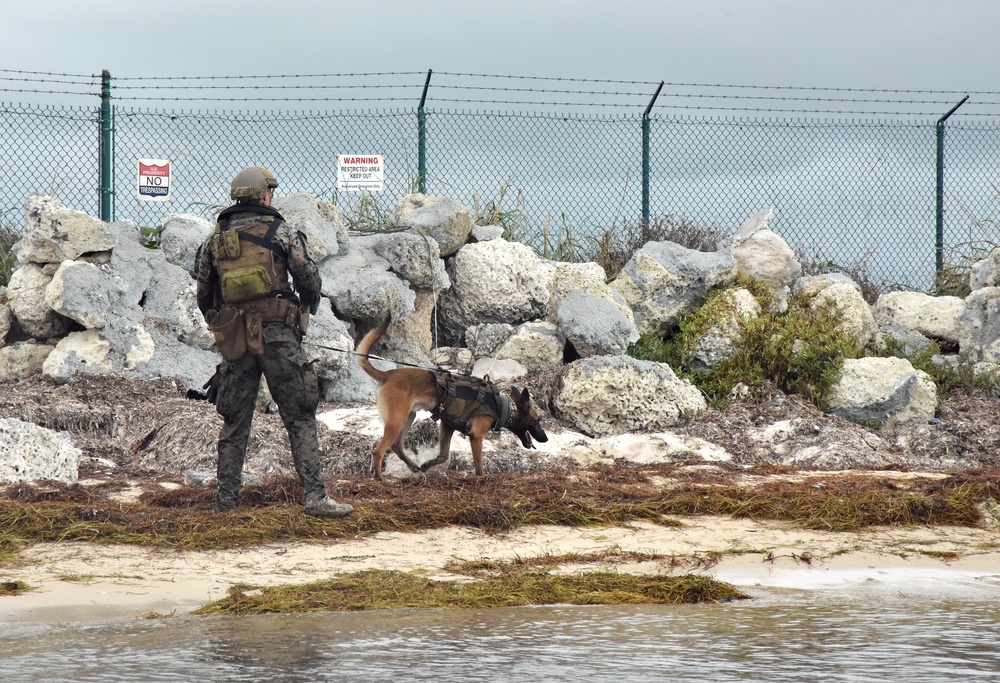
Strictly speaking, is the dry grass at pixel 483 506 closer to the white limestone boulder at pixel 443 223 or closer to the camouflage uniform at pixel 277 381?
the camouflage uniform at pixel 277 381

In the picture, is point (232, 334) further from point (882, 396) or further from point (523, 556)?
point (882, 396)

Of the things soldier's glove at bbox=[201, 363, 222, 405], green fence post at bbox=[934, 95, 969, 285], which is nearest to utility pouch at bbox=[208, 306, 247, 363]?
soldier's glove at bbox=[201, 363, 222, 405]

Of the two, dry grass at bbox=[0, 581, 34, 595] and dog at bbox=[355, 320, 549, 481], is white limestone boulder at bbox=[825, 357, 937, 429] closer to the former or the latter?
dog at bbox=[355, 320, 549, 481]

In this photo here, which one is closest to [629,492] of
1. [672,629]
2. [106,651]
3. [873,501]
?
[873,501]

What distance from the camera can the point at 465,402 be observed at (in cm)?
805

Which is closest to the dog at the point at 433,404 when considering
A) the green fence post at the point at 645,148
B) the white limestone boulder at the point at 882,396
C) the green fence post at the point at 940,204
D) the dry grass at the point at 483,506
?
the dry grass at the point at 483,506

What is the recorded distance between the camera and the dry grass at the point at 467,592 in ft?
16.6

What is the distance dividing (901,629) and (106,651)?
330 centimetres

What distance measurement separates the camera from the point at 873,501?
742cm

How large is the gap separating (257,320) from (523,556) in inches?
84.5

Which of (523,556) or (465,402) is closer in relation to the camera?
(523,556)

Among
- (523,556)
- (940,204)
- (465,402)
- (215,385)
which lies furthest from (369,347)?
(940,204)

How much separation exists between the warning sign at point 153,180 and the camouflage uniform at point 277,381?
6438 millimetres

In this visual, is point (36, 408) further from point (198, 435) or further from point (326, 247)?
point (326, 247)
